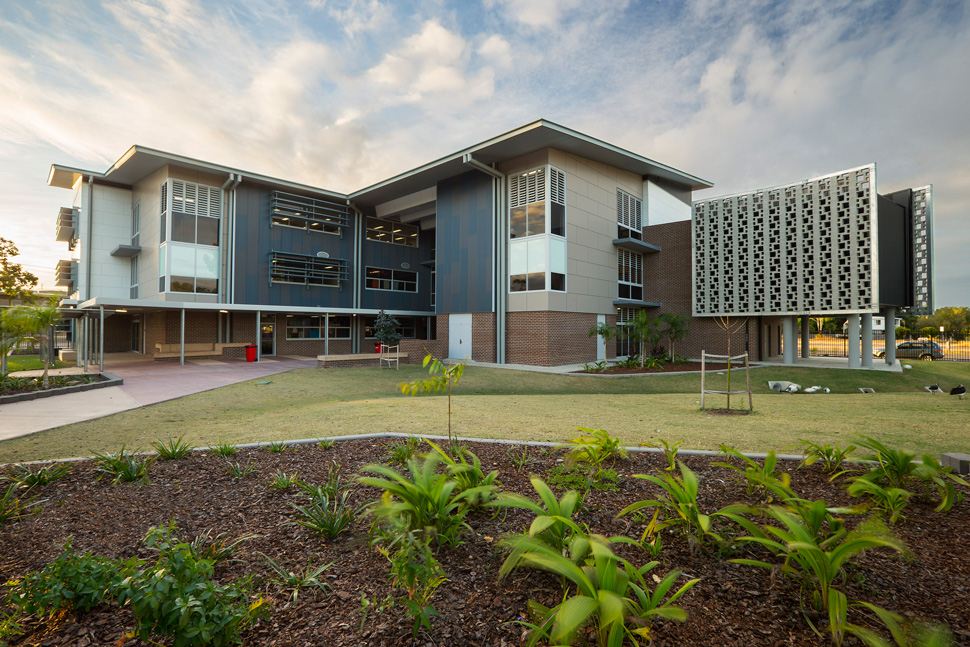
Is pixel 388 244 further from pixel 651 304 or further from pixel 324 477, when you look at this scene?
pixel 324 477

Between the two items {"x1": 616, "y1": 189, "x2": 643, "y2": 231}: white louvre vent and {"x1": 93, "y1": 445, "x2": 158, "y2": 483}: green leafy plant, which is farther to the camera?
{"x1": 616, "y1": 189, "x2": 643, "y2": 231}: white louvre vent

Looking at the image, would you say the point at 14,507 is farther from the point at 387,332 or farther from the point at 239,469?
the point at 387,332

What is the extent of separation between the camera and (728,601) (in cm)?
229

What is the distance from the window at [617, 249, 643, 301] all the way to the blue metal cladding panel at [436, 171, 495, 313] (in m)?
7.95

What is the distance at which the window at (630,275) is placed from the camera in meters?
25.1

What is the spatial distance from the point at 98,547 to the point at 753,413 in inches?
370

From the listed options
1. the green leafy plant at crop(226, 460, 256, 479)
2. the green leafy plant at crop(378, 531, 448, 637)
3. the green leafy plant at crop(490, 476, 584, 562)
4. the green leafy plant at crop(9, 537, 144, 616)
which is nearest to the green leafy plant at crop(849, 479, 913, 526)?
the green leafy plant at crop(490, 476, 584, 562)

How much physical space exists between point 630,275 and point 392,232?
16446 millimetres

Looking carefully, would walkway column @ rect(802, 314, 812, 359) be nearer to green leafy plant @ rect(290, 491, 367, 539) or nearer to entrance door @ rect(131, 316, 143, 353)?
green leafy plant @ rect(290, 491, 367, 539)

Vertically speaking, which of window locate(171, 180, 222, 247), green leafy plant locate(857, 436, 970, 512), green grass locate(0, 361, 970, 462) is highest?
window locate(171, 180, 222, 247)

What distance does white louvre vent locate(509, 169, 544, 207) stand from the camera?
20984 millimetres

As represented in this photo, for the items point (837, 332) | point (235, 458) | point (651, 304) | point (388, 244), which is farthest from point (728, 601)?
point (837, 332)

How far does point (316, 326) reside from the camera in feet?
92.8

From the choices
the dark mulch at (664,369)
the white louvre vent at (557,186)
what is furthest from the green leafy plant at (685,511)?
the white louvre vent at (557,186)
